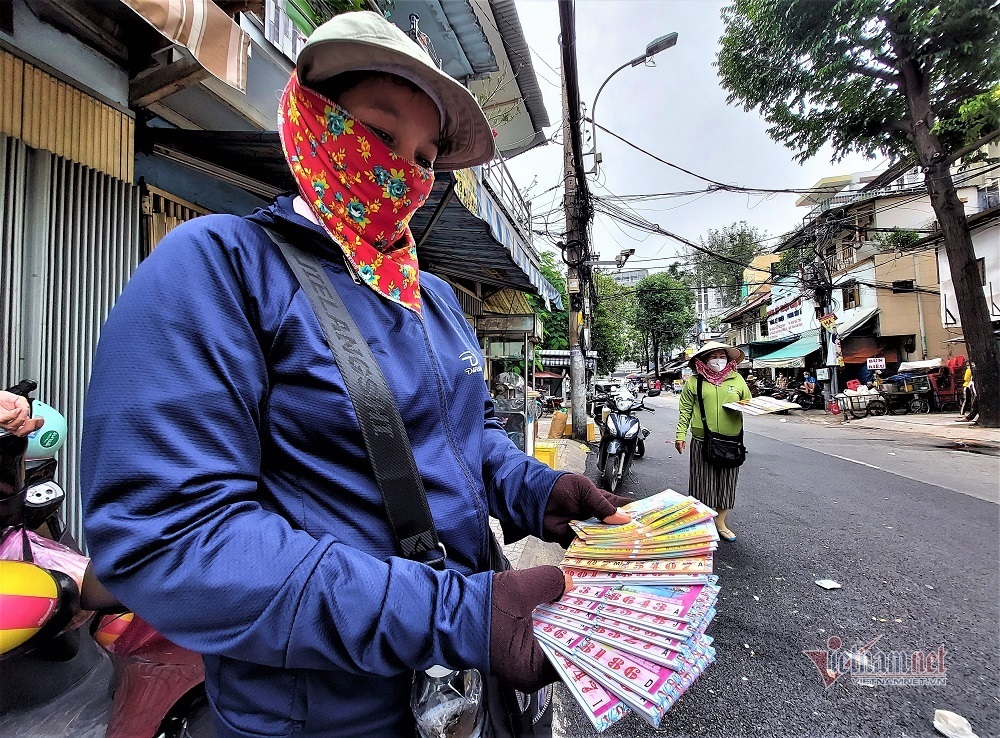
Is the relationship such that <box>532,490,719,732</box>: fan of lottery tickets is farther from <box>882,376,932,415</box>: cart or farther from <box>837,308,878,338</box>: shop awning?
<box>837,308,878,338</box>: shop awning

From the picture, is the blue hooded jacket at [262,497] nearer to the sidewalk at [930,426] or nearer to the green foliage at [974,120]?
the sidewalk at [930,426]

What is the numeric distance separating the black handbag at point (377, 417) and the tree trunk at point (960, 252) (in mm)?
14443

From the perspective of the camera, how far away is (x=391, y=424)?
76cm

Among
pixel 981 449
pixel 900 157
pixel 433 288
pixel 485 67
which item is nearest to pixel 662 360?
pixel 900 157

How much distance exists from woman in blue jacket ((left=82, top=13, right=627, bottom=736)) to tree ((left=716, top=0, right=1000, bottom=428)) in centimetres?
1304

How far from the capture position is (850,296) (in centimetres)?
2131

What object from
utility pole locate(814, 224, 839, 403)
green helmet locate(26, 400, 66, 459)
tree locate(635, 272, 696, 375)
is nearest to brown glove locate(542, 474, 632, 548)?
green helmet locate(26, 400, 66, 459)

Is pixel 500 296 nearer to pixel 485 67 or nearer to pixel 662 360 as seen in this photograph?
pixel 485 67

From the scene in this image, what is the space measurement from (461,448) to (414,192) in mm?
538

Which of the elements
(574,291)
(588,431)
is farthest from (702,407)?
(574,291)

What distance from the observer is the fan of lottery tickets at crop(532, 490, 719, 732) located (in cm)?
66

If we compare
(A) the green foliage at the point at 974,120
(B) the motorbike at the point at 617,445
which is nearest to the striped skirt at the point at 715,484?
(B) the motorbike at the point at 617,445

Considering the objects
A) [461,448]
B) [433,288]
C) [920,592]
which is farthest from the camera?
[920,592]

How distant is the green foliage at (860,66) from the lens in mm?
9609
